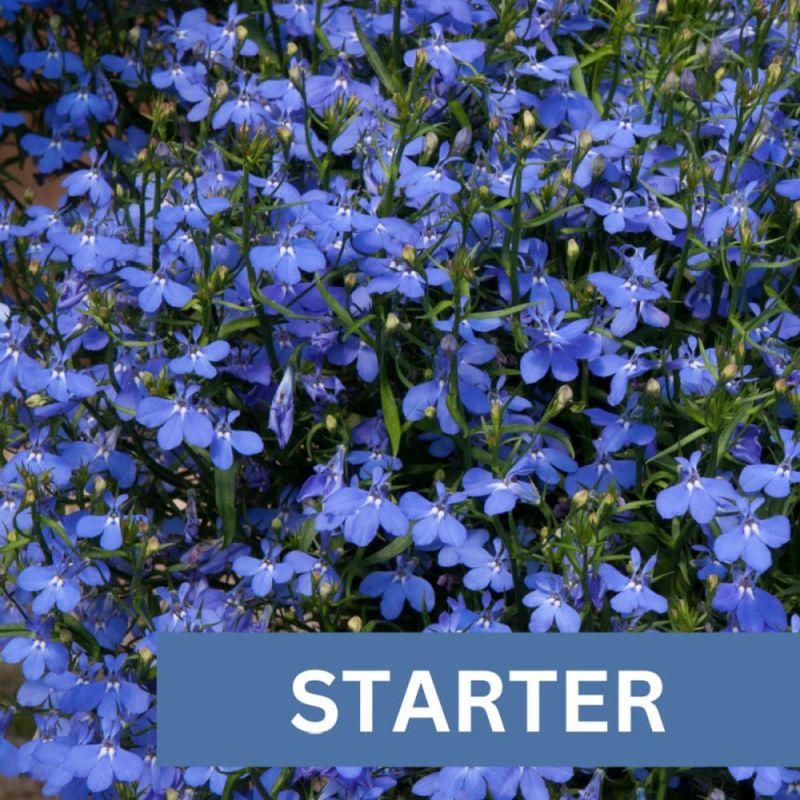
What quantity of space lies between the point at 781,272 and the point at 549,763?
0.73m

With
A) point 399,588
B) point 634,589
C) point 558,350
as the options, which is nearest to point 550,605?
point 634,589

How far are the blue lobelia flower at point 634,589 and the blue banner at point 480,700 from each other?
5 centimetres

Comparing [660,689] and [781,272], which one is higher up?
[781,272]

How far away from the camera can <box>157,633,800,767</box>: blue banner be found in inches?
70.6

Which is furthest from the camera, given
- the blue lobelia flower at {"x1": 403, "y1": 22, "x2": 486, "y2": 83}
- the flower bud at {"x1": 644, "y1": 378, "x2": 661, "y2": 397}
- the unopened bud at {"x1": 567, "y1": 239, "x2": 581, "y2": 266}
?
the blue lobelia flower at {"x1": 403, "y1": 22, "x2": 486, "y2": 83}

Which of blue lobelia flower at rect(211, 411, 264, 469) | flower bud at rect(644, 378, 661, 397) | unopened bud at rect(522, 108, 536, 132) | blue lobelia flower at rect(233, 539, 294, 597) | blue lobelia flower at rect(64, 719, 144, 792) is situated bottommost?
blue lobelia flower at rect(64, 719, 144, 792)

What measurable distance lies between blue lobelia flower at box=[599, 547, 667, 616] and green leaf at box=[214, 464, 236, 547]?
46cm

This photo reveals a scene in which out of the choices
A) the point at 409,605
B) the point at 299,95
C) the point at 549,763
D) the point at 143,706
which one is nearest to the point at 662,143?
the point at 299,95

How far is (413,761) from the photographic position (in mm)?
1801

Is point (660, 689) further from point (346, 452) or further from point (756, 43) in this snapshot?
point (756, 43)

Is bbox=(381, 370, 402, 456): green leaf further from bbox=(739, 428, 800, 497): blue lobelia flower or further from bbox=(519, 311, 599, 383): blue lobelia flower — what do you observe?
bbox=(739, 428, 800, 497): blue lobelia flower

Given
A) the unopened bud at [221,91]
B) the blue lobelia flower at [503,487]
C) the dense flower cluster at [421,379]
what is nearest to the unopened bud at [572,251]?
the dense flower cluster at [421,379]

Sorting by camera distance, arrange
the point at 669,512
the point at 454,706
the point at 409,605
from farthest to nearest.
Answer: the point at 409,605 → the point at 454,706 → the point at 669,512

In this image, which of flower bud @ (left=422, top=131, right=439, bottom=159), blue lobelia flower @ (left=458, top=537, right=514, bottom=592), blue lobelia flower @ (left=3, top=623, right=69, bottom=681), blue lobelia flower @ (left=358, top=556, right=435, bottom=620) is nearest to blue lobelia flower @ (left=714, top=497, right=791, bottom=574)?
blue lobelia flower @ (left=458, top=537, right=514, bottom=592)
